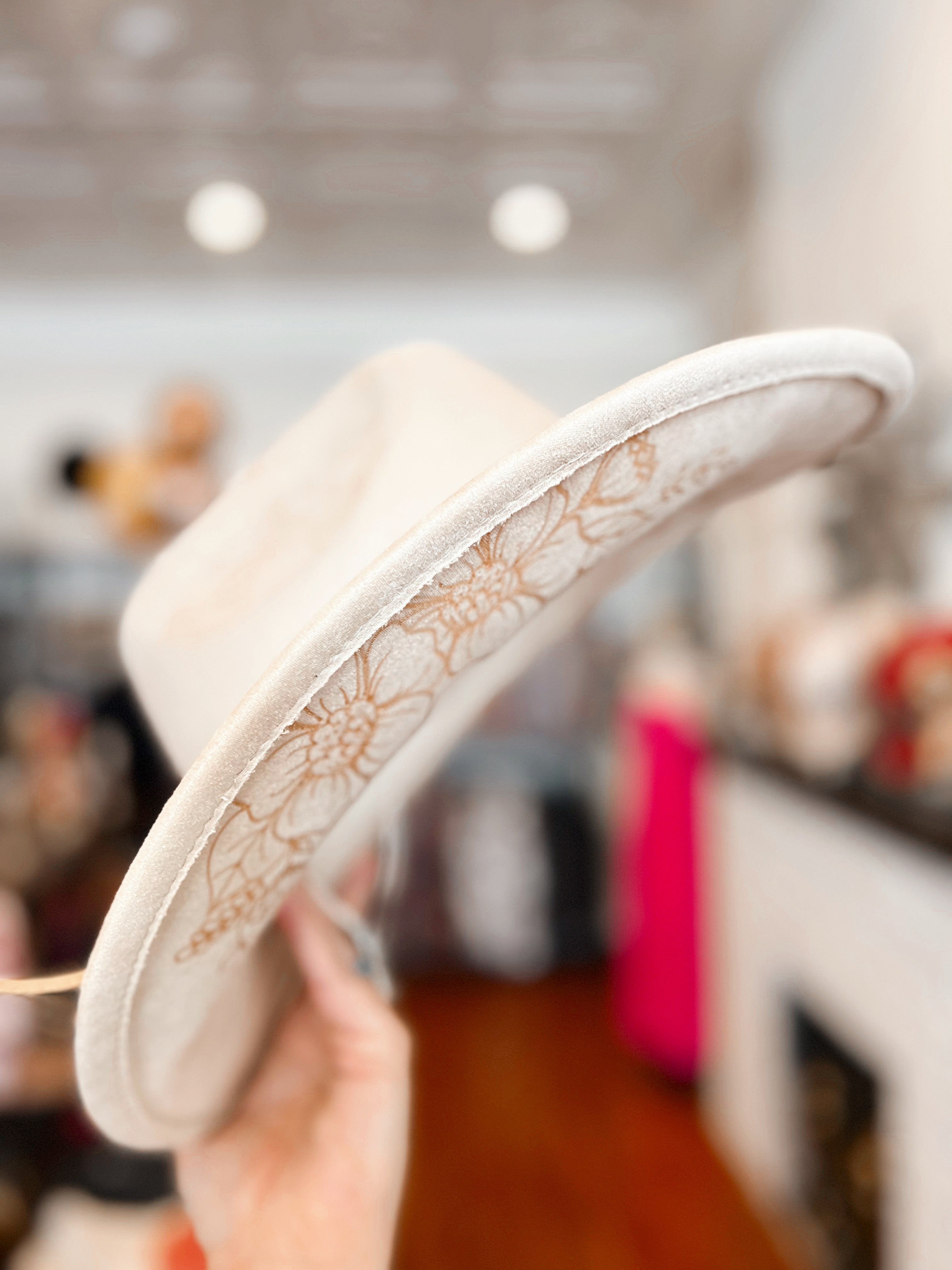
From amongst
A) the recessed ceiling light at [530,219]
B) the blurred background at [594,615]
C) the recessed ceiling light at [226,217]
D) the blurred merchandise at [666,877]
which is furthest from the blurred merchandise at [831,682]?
the recessed ceiling light at [226,217]

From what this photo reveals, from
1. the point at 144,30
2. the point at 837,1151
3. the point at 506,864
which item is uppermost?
the point at 144,30

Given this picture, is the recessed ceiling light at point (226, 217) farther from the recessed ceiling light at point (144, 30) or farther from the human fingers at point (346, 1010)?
the human fingers at point (346, 1010)

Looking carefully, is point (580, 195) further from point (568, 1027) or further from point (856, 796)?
point (568, 1027)

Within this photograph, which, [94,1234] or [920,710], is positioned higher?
[920,710]

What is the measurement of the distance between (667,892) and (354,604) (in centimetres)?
189

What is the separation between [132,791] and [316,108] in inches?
55.8

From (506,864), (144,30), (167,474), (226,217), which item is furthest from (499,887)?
(144,30)

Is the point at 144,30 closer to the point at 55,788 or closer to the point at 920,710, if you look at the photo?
the point at 55,788

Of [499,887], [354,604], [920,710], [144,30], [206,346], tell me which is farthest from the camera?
[206,346]

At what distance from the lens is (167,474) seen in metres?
1.80

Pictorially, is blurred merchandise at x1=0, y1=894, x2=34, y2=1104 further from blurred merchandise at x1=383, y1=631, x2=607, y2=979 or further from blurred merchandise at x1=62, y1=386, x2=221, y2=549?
blurred merchandise at x1=383, y1=631, x2=607, y2=979

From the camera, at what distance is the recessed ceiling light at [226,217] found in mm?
2254

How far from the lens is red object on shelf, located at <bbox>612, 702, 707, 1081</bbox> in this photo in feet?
6.70

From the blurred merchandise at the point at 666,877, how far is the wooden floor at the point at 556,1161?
0.51 ft
